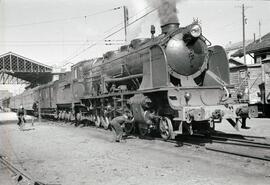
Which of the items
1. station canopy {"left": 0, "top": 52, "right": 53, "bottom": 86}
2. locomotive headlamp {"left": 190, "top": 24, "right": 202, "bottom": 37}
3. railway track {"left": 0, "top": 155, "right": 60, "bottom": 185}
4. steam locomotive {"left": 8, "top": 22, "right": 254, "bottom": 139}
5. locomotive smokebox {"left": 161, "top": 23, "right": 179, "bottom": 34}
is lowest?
railway track {"left": 0, "top": 155, "right": 60, "bottom": 185}

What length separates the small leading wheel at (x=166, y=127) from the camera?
10302 millimetres

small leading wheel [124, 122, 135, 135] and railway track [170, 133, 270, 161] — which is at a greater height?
small leading wheel [124, 122, 135, 135]

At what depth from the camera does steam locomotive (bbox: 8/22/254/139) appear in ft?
32.9

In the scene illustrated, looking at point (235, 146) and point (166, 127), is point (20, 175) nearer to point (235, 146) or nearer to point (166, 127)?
point (166, 127)

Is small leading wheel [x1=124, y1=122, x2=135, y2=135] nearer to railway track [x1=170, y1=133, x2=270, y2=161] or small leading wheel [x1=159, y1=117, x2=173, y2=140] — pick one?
railway track [x1=170, y1=133, x2=270, y2=161]

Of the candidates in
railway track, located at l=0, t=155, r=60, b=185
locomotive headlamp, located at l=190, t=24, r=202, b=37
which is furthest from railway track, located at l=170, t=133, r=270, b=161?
railway track, located at l=0, t=155, r=60, b=185

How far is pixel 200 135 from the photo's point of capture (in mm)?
12164

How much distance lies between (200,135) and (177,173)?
5668 mm

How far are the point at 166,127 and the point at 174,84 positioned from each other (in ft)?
5.03

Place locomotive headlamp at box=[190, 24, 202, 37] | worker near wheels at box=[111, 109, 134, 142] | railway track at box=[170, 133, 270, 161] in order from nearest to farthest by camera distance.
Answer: railway track at box=[170, 133, 270, 161] < locomotive headlamp at box=[190, 24, 202, 37] < worker near wheels at box=[111, 109, 134, 142]

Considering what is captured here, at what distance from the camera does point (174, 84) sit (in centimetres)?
1119

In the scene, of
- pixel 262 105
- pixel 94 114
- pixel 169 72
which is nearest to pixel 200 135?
pixel 169 72

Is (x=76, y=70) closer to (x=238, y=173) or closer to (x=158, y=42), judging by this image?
(x=158, y=42)

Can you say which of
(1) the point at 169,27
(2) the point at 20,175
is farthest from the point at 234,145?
(2) the point at 20,175
